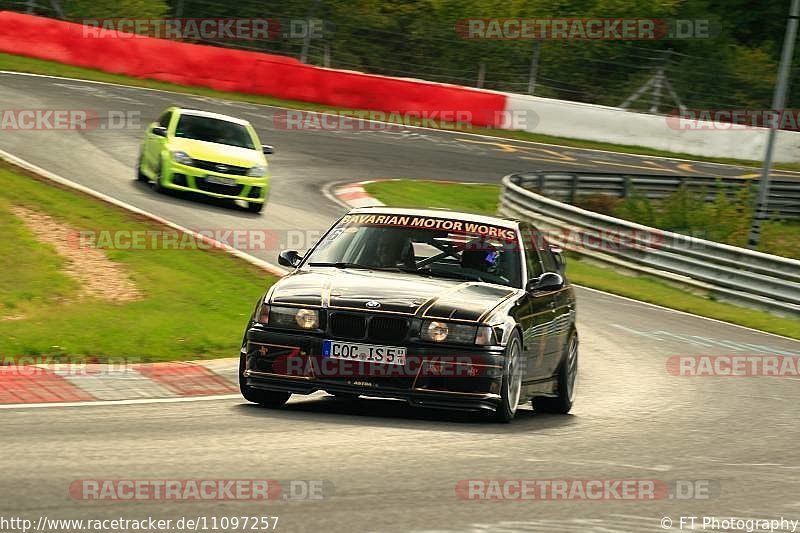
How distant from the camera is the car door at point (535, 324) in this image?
32.5 ft

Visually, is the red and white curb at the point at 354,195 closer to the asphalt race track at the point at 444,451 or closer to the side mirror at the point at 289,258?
the asphalt race track at the point at 444,451

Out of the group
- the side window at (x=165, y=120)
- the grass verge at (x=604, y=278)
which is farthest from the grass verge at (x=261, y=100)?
the side window at (x=165, y=120)

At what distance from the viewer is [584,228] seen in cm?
2456

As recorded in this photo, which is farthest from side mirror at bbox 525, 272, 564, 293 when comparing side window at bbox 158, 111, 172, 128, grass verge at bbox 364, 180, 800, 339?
side window at bbox 158, 111, 172, 128

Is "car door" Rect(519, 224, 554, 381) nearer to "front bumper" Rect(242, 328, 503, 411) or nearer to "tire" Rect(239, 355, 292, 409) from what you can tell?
"front bumper" Rect(242, 328, 503, 411)

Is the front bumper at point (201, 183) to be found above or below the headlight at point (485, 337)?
below

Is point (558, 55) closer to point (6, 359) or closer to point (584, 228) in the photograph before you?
point (584, 228)

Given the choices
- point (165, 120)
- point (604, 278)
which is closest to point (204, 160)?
point (165, 120)

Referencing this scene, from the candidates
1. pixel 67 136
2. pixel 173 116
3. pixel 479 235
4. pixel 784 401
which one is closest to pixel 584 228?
pixel 173 116

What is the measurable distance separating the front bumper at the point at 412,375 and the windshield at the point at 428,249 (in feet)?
3.65

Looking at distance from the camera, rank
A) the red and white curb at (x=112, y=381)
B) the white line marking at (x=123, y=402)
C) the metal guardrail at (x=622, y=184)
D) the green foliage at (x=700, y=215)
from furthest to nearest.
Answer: the metal guardrail at (x=622, y=184), the green foliage at (x=700, y=215), the red and white curb at (x=112, y=381), the white line marking at (x=123, y=402)

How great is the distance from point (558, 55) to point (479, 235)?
103ft

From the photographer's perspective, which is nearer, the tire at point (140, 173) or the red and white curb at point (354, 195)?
the tire at point (140, 173)

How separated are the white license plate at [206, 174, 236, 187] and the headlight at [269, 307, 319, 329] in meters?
12.8
